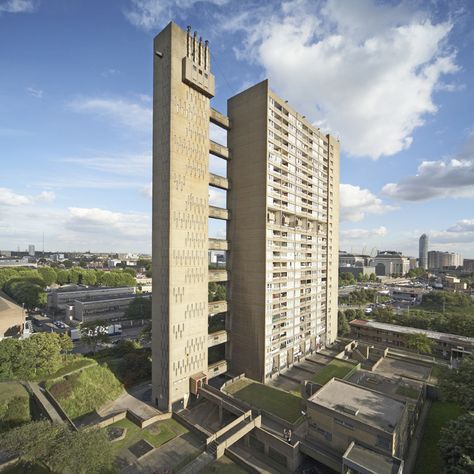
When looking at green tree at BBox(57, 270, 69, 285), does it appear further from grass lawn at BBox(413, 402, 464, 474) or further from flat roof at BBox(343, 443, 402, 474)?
grass lawn at BBox(413, 402, 464, 474)

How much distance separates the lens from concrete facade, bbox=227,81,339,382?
5281 centimetres

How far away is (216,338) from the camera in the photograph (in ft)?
174

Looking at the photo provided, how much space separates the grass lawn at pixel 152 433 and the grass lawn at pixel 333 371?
26.2 meters

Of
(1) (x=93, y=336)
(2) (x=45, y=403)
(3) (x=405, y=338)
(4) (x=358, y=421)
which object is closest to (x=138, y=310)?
(1) (x=93, y=336)

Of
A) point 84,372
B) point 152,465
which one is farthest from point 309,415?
point 84,372

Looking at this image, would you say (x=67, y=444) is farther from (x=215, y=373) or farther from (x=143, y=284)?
(x=143, y=284)

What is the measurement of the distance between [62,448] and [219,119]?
52.9m

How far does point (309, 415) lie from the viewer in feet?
120

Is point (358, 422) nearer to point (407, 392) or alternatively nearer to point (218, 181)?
point (407, 392)

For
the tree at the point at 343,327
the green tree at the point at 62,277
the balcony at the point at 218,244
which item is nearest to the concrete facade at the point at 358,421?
the balcony at the point at 218,244

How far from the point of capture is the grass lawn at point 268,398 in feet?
138

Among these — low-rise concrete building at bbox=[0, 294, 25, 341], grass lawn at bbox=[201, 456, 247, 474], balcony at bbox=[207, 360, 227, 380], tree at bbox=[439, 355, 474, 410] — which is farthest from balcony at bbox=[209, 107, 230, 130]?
low-rise concrete building at bbox=[0, 294, 25, 341]

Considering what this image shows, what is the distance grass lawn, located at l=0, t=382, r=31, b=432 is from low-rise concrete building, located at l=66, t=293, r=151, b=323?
167 ft

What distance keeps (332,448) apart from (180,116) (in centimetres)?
5057
